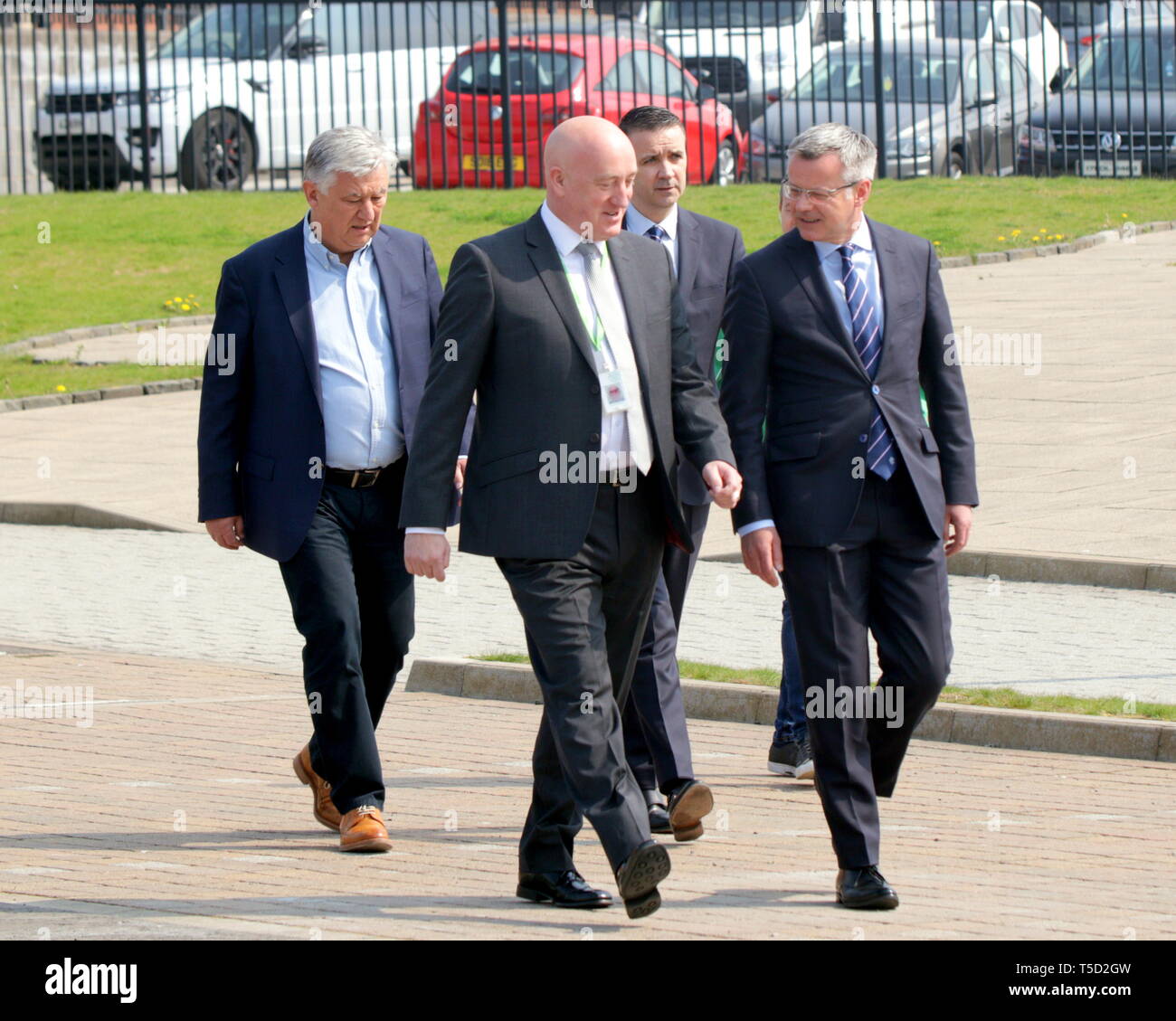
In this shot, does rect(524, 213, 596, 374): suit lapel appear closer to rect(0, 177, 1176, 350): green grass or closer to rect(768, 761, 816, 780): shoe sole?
rect(768, 761, 816, 780): shoe sole

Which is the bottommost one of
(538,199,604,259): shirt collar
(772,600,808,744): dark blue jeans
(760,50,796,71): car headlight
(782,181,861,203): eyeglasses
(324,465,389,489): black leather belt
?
(772,600,808,744): dark blue jeans

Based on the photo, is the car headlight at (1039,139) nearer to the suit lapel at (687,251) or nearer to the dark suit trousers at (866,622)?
the suit lapel at (687,251)

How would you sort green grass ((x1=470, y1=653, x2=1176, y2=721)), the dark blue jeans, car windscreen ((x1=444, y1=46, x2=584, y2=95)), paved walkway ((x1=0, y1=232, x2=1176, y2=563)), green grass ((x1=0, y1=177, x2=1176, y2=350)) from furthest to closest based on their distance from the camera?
car windscreen ((x1=444, y1=46, x2=584, y2=95)) < green grass ((x1=0, y1=177, x2=1176, y2=350)) < paved walkway ((x1=0, y1=232, x2=1176, y2=563)) < green grass ((x1=470, y1=653, x2=1176, y2=721)) < the dark blue jeans

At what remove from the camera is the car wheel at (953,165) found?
2486 cm

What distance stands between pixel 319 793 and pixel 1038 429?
795cm

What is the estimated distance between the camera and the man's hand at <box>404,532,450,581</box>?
577cm

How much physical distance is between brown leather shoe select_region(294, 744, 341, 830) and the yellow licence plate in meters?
17.9

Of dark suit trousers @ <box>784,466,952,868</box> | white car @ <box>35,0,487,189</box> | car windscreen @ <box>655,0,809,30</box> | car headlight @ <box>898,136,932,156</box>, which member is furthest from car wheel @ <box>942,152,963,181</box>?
dark suit trousers @ <box>784,466,952,868</box>

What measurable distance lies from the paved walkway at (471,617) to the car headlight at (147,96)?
12.1m

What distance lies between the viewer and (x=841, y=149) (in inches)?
235

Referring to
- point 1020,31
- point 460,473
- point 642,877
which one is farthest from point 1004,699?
point 1020,31

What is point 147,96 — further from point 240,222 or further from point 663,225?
point 663,225

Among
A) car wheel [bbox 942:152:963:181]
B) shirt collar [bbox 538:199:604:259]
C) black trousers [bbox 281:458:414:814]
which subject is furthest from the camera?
car wheel [bbox 942:152:963:181]
